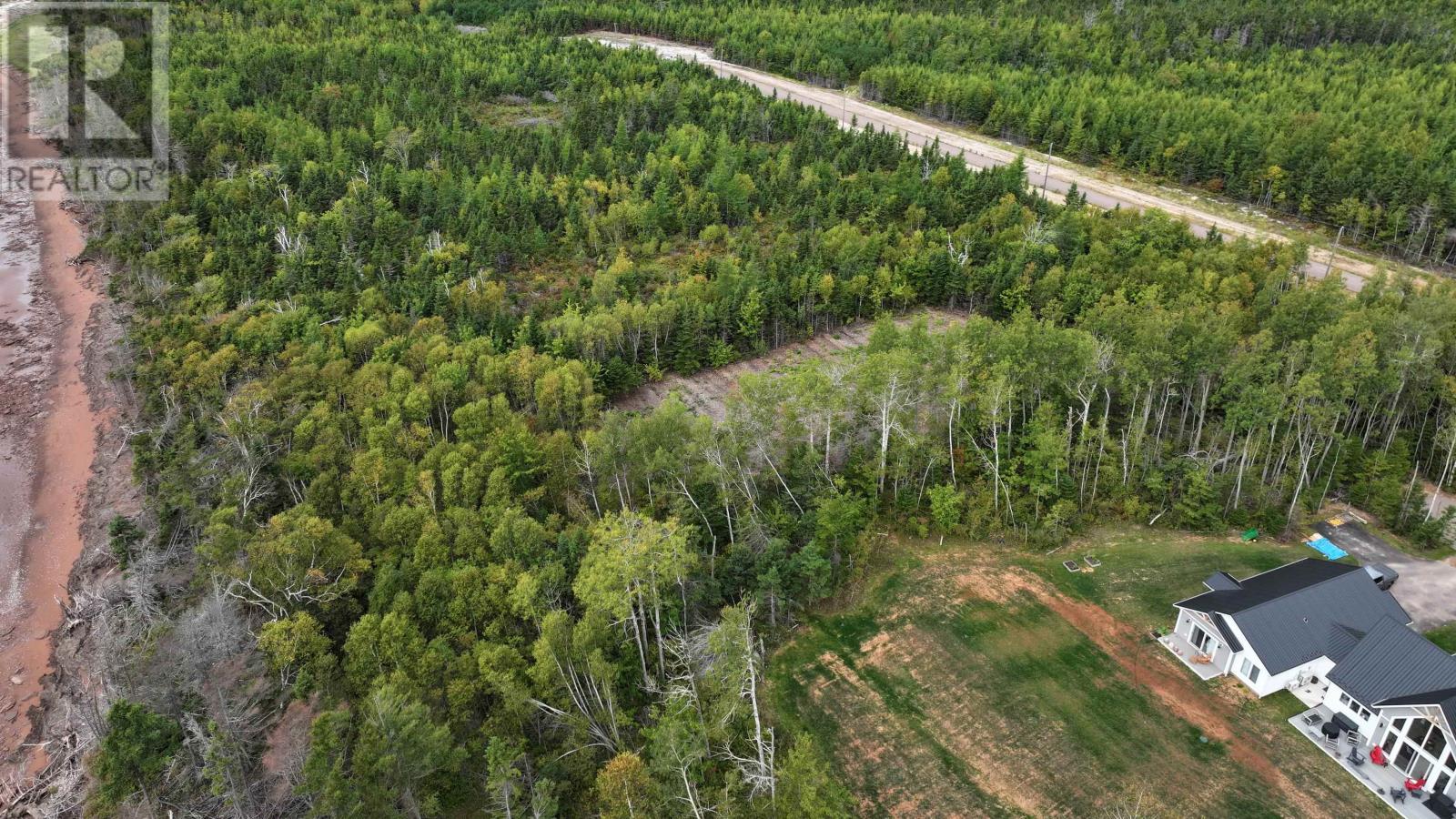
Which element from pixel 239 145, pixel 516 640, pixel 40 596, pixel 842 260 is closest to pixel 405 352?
pixel 40 596

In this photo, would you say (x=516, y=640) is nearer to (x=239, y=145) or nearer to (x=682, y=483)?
(x=682, y=483)

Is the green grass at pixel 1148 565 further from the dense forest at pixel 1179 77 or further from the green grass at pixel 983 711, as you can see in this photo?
the dense forest at pixel 1179 77

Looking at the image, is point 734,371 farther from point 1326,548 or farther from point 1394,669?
point 1394,669

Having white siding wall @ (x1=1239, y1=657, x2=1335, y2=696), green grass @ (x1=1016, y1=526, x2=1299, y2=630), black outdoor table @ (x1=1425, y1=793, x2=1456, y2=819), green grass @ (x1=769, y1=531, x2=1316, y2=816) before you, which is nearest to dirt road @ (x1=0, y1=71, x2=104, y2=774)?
green grass @ (x1=769, y1=531, x2=1316, y2=816)

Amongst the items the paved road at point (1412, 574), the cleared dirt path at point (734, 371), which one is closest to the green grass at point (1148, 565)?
the paved road at point (1412, 574)

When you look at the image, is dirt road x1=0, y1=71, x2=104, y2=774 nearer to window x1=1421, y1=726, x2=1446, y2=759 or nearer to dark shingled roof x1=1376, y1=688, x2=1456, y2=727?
dark shingled roof x1=1376, y1=688, x2=1456, y2=727

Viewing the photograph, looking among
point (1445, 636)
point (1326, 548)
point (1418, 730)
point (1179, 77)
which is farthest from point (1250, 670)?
point (1179, 77)
